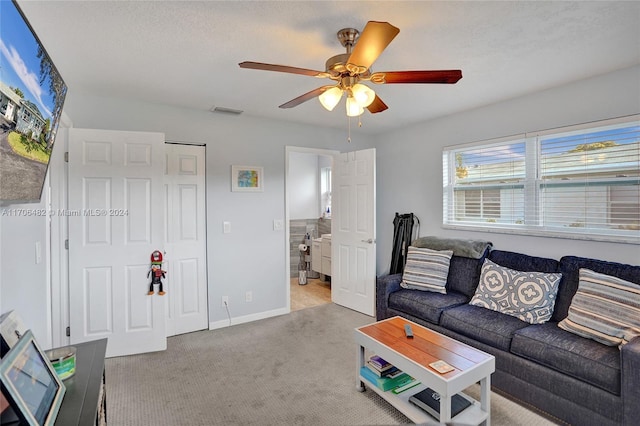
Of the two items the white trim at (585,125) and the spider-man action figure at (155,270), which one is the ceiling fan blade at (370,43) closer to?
the white trim at (585,125)

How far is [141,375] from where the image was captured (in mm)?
2627

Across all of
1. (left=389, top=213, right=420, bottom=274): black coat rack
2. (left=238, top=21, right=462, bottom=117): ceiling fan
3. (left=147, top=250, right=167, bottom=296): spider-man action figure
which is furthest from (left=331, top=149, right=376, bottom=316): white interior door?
(left=147, top=250, right=167, bottom=296): spider-man action figure

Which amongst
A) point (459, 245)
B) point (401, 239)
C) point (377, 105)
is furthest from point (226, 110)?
point (459, 245)

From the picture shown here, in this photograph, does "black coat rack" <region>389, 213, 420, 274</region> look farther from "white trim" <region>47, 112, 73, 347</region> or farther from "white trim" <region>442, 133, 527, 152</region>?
"white trim" <region>47, 112, 73, 347</region>

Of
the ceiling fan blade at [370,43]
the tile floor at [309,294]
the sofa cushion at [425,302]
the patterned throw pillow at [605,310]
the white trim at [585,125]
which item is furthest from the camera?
the tile floor at [309,294]

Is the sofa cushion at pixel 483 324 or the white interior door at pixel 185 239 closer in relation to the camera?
the sofa cushion at pixel 483 324

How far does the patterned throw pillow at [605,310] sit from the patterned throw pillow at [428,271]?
3.48ft

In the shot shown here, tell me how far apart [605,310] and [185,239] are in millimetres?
3556

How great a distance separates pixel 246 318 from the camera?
379 cm

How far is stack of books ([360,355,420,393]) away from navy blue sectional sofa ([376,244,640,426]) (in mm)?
683

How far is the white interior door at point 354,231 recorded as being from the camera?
3.98 m

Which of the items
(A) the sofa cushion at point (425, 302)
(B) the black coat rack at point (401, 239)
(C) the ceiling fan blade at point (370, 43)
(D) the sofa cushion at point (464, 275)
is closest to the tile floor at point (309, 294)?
(B) the black coat rack at point (401, 239)

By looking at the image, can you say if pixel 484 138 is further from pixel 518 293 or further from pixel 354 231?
pixel 354 231

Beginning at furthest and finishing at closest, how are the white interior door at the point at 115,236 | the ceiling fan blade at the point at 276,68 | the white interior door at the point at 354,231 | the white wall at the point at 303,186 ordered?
1. the white wall at the point at 303,186
2. the white interior door at the point at 354,231
3. the white interior door at the point at 115,236
4. the ceiling fan blade at the point at 276,68
